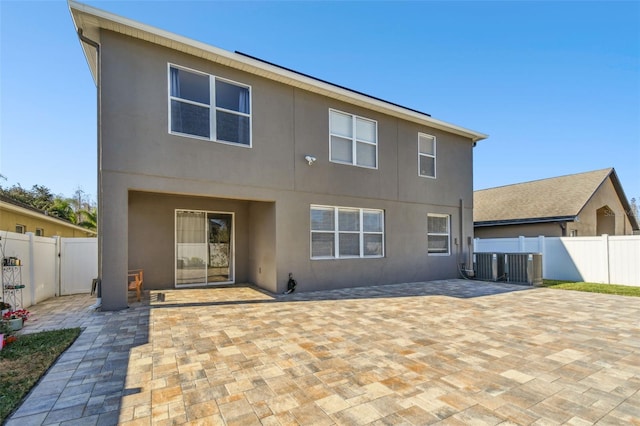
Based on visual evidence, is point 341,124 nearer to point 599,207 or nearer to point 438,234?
point 438,234

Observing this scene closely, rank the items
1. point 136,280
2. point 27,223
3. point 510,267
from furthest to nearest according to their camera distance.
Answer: point 27,223
point 510,267
point 136,280

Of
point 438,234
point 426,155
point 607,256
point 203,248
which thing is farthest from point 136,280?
point 607,256

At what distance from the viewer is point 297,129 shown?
8.45m

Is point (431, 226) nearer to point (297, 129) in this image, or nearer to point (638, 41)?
point (297, 129)

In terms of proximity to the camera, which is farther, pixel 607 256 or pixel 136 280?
pixel 607 256

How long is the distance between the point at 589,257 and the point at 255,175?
12.5 m

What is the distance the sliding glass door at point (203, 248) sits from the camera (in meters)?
8.97

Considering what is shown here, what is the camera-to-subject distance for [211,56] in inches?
281

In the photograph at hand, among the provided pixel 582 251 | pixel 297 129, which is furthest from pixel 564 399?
pixel 582 251

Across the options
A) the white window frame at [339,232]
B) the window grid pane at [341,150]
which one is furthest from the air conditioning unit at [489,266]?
the window grid pane at [341,150]

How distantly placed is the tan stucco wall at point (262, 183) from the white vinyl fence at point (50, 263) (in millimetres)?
1898

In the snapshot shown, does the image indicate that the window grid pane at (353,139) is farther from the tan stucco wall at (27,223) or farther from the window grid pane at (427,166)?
the tan stucco wall at (27,223)

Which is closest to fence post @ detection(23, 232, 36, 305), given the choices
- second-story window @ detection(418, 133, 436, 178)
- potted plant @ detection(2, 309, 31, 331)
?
potted plant @ detection(2, 309, 31, 331)

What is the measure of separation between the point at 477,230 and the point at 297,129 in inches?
552
